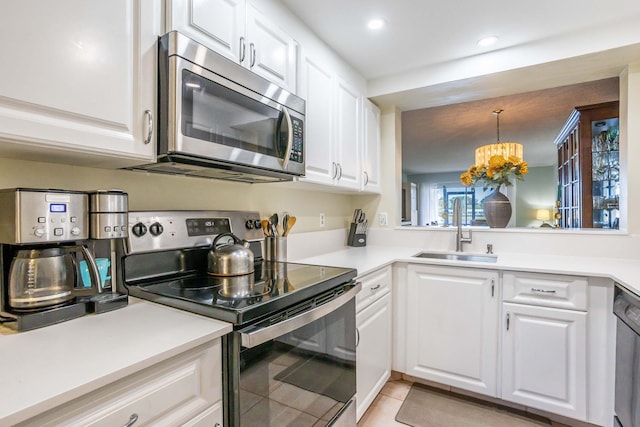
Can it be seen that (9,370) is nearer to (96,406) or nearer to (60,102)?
(96,406)

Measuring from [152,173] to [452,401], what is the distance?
81.5 inches

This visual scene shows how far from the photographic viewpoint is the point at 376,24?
1.79 meters

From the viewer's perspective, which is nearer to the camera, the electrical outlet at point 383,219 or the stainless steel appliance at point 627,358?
the stainless steel appliance at point 627,358

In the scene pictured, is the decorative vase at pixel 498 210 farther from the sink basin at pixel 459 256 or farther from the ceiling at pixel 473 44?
the ceiling at pixel 473 44

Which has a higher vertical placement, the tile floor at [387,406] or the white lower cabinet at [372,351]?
the white lower cabinet at [372,351]

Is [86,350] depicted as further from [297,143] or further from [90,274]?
[297,143]

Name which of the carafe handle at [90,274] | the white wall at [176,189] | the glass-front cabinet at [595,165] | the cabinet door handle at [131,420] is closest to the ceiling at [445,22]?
the white wall at [176,189]

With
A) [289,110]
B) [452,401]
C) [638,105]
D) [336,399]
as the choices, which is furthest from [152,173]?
[638,105]

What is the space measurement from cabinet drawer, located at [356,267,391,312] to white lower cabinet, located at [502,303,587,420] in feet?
2.18

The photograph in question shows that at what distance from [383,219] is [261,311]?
196 cm

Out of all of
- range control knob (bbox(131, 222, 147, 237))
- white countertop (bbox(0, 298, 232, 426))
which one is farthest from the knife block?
white countertop (bbox(0, 298, 232, 426))

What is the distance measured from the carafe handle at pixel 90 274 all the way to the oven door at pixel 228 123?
1.25 ft

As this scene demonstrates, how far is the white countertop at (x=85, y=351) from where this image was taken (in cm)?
55

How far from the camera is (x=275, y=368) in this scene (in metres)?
1.00
